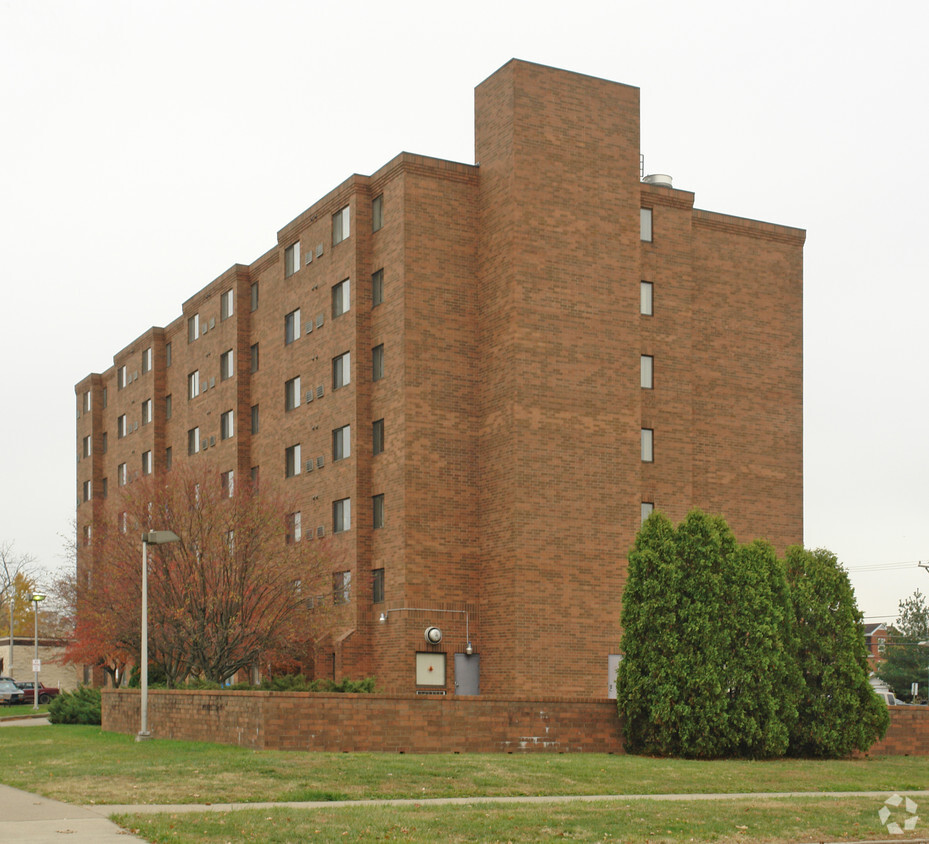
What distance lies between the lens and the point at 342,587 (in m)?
43.2

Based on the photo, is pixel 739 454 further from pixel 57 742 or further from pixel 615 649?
pixel 57 742

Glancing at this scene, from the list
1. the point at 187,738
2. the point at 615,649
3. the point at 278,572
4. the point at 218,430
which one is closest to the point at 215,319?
the point at 218,430

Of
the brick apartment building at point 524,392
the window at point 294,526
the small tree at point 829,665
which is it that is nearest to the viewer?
the small tree at point 829,665

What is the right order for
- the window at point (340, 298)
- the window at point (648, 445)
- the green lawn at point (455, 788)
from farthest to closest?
the window at point (340, 298) → the window at point (648, 445) → the green lawn at point (455, 788)

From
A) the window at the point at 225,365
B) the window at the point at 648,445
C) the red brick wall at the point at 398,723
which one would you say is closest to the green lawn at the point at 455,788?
the red brick wall at the point at 398,723

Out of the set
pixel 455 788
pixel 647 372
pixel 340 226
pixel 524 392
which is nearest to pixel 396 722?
pixel 455 788

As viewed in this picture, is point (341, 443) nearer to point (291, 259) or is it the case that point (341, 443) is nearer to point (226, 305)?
point (291, 259)

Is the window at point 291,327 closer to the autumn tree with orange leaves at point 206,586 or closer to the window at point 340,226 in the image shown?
the window at point 340,226

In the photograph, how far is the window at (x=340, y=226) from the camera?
149ft

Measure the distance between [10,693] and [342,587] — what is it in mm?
31146

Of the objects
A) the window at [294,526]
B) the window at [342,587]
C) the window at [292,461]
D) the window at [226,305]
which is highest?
the window at [226,305]

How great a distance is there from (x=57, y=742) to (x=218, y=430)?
25.8 metres

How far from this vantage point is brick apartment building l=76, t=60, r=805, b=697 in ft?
132

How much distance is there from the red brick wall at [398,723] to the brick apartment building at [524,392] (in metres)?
10.7
